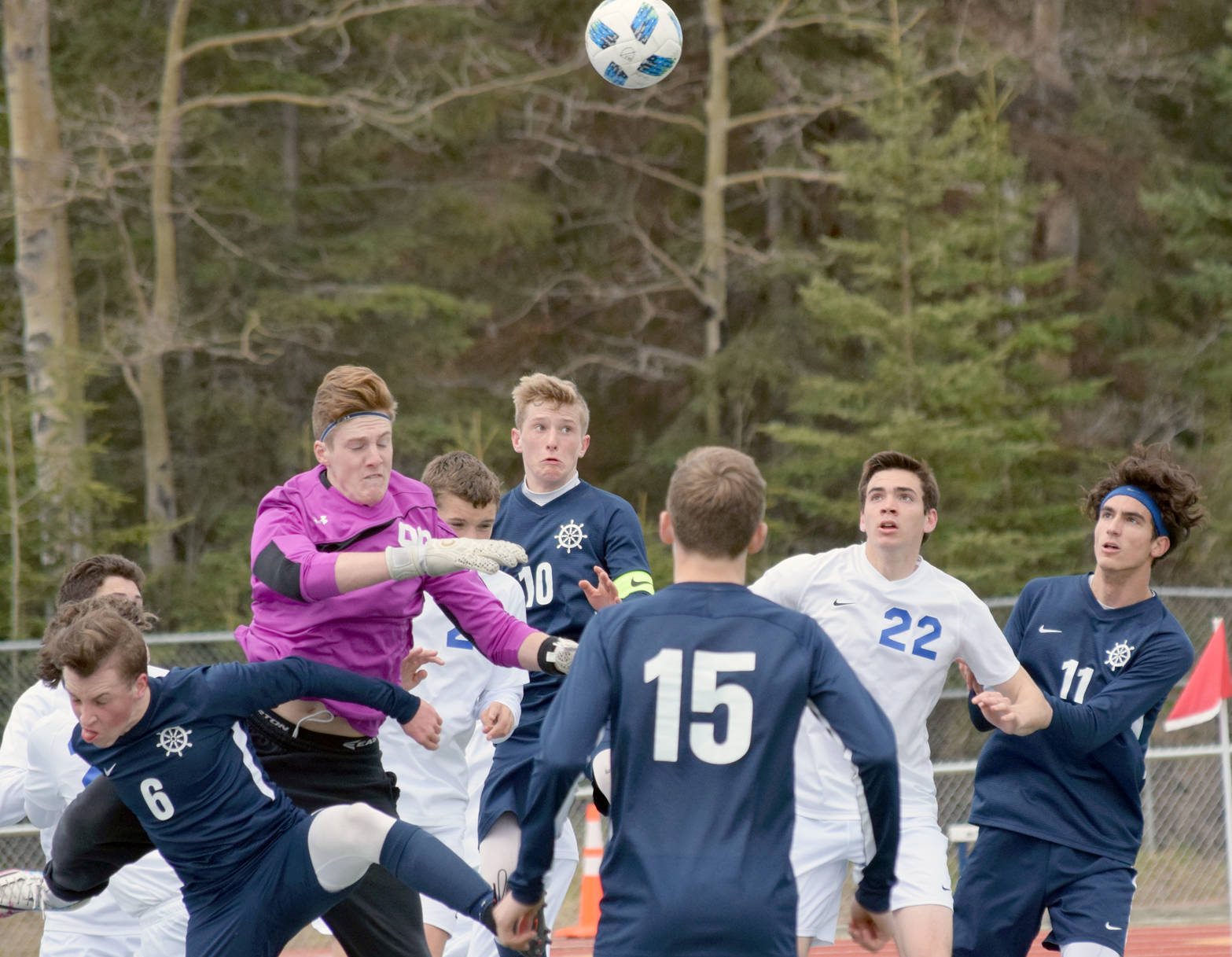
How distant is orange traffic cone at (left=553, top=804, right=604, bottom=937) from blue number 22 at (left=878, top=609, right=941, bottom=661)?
451 centimetres

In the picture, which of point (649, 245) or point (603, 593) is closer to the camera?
point (603, 593)

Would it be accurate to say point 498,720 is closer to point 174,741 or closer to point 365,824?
point 365,824

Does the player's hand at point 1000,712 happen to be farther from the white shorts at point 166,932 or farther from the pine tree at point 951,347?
the pine tree at point 951,347

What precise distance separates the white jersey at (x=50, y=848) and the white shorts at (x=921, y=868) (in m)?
2.34

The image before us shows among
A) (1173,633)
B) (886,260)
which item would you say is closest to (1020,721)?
(1173,633)

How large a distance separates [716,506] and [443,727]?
299cm

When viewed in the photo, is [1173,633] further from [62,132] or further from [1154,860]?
[62,132]

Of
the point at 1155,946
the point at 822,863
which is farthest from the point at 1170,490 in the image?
the point at 1155,946

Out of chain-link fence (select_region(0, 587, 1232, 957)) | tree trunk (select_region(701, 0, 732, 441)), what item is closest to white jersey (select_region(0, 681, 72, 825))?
chain-link fence (select_region(0, 587, 1232, 957))

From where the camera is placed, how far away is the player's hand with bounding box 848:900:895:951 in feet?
11.8

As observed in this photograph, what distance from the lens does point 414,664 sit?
4.76 metres

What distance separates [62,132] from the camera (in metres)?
18.6

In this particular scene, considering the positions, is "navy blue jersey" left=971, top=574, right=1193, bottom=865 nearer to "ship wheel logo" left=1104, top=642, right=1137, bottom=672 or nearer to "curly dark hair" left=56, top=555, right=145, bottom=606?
"ship wheel logo" left=1104, top=642, right=1137, bottom=672

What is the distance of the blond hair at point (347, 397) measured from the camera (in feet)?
14.9
